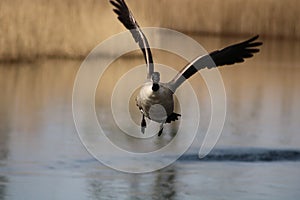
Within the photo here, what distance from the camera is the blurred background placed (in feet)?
46.1

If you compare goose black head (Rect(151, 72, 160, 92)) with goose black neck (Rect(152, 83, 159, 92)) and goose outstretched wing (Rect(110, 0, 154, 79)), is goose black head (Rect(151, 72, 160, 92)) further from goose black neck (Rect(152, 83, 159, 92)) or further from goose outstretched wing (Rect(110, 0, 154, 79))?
goose outstretched wing (Rect(110, 0, 154, 79))

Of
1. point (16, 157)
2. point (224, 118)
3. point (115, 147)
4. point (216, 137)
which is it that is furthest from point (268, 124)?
point (16, 157)

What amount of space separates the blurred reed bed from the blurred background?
3 cm

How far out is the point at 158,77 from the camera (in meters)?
12.0

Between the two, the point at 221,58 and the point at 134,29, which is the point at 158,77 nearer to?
the point at 221,58

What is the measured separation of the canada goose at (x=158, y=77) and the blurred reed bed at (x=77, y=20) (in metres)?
11.1

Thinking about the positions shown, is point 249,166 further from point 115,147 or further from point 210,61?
point 210,61

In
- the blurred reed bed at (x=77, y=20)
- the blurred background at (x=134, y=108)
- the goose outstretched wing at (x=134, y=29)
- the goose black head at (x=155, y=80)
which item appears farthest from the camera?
the blurred reed bed at (x=77, y=20)

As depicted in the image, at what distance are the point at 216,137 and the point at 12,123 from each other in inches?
127

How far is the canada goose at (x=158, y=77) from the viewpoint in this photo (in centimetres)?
1196

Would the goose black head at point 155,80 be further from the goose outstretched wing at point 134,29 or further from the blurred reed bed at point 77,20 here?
the blurred reed bed at point 77,20

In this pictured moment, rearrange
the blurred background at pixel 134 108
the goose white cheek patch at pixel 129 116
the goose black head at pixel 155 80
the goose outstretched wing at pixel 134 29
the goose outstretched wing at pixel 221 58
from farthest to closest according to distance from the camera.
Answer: the goose white cheek patch at pixel 129 116, the blurred background at pixel 134 108, the goose outstretched wing at pixel 221 58, the goose outstretched wing at pixel 134 29, the goose black head at pixel 155 80

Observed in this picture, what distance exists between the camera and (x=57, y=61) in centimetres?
2600

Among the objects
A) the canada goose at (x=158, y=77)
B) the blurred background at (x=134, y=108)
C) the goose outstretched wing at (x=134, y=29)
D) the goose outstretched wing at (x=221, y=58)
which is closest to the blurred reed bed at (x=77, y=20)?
the blurred background at (x=134, y=108)
